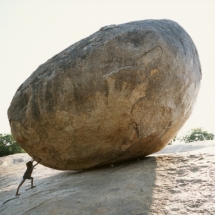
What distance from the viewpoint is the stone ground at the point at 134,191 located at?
4.22 m

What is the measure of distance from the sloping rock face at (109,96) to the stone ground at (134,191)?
45cm

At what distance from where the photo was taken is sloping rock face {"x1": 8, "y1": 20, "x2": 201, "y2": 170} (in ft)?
18.1

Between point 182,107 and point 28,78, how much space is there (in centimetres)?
328

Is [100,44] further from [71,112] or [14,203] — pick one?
[14,203]

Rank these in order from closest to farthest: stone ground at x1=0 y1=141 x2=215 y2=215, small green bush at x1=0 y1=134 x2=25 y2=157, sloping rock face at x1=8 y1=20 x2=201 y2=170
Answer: stone ground at x1=0 y1=141 x2=215 y2=215 → sloping rock face at x1=8 y1=20 x2=201 y2=170 → small green bush at x1=0 y1=134 x2=25 y2=157

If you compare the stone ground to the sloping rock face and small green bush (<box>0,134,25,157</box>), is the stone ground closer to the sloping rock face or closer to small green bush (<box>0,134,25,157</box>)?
the sloping rock face

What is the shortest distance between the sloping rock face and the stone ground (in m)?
0.45

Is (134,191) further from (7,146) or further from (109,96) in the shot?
(7,146)

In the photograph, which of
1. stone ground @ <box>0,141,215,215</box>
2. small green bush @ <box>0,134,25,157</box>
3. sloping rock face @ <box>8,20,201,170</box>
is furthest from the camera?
small green bush @ <box>0,134,25,157</box>

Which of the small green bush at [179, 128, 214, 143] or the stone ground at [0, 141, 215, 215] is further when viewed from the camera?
the small green bush at [179, 128, 214, 143]

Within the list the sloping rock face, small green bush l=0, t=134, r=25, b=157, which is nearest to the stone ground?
the sloping rock face

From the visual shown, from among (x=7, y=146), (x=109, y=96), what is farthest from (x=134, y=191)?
(x=7, y=146)

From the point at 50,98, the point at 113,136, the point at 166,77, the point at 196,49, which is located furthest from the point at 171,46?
the point at 50,98

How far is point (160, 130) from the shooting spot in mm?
6000
